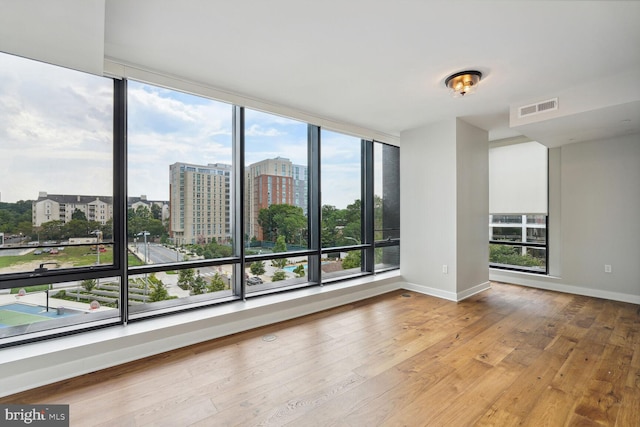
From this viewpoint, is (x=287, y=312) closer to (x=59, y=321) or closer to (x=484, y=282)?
(x=59, y=321)

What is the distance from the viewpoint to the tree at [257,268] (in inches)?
137

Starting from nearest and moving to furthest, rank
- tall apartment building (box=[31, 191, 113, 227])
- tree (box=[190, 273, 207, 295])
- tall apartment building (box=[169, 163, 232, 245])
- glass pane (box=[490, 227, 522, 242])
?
tall apartment building (box=[31, 191, 113, 227]) → tall apartment building (box=[169, 163, 232, 245]) → tree (box=[190, 273, 207, 295]) → glass pane (box=[490, 227, 522, 242])

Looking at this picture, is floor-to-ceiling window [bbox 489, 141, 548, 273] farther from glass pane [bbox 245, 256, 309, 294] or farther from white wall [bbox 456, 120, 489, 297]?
glass pane [bbox 245, 256, 309, 294]

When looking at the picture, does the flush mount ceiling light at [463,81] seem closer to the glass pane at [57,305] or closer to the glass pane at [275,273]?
the glass pane at [275,273]

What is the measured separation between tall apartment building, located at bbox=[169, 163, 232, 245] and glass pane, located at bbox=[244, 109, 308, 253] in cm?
27

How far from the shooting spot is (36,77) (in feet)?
7.45

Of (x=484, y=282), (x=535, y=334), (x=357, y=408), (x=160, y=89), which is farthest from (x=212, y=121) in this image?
(x=484, y=282)

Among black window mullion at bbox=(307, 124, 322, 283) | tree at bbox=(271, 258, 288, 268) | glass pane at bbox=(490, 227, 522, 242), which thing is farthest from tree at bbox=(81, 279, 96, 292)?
glass pane at bbox=(490, 227, 522, 242)

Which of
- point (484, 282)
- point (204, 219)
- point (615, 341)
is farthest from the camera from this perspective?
point (484, 282)

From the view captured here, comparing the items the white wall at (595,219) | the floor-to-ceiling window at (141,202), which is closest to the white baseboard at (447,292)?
the white wall at (595,219)

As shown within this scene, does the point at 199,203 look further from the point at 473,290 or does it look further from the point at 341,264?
the point at 473,290

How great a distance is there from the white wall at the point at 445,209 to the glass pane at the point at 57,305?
3944mm

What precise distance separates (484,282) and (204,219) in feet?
14.2

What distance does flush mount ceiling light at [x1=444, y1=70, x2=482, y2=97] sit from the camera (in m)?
2.71
